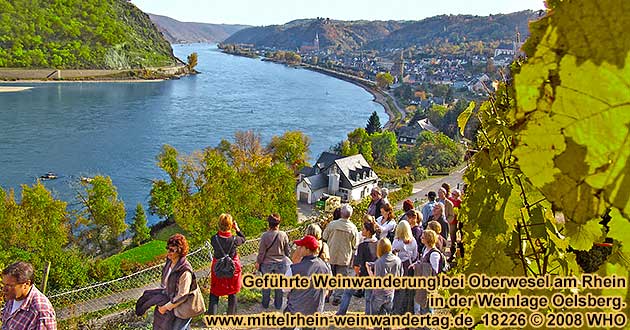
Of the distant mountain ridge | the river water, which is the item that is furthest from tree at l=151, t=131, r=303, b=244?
the distant mountain ridge

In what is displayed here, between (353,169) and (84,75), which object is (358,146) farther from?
(84,75)

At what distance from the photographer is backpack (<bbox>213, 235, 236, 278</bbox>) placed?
446cm

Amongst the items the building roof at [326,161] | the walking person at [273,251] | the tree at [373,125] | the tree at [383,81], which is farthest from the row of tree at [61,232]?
the tree at [383,81]

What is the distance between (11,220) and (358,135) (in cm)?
2689

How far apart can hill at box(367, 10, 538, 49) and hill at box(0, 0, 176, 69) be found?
90795 millimetres

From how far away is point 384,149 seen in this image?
40.3 metres

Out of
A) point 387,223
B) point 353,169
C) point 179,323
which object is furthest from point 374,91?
point 179,323

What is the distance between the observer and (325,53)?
165250mm

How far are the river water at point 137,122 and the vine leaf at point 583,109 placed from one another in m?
27.9

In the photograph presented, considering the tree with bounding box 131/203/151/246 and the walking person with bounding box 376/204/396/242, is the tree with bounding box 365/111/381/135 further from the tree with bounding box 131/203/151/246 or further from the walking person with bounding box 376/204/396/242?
the walking person with bounding box 376/204/396/242

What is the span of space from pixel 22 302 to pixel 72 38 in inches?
3552

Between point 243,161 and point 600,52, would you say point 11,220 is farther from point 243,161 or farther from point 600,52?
point 600,52

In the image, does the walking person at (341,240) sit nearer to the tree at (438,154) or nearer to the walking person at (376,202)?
the walking person at (376,202)

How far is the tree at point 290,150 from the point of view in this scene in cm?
3312
